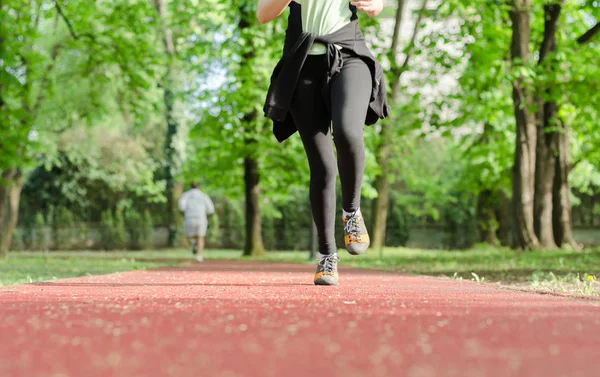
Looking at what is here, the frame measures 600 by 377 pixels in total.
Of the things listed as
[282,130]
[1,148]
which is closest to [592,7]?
[282,130]

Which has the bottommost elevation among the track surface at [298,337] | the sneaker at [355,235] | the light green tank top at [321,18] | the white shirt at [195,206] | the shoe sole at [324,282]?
the track surface at [298,337]

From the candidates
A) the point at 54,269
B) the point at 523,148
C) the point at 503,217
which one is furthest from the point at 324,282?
the point at 503,217

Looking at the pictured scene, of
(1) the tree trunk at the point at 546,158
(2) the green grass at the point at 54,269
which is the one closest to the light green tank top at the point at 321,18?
(2) the green grass at the point at 54,269

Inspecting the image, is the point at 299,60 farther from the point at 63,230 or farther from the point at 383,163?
the point at 63,230

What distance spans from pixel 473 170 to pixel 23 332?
89.5 ft

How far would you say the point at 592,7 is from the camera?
46.6ft

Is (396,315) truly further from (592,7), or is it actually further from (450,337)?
(592,7)

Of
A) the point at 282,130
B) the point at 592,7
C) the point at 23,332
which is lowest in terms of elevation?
the point at 23,332

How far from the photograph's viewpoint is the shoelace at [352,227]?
17.1 feet

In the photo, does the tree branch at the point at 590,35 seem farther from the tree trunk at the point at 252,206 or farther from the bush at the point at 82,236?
the bush at the point at 82,236

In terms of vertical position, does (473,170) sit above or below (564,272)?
above

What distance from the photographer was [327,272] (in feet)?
18.1

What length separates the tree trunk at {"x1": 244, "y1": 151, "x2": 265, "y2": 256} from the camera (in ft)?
77.0

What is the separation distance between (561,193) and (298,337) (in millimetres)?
19446
